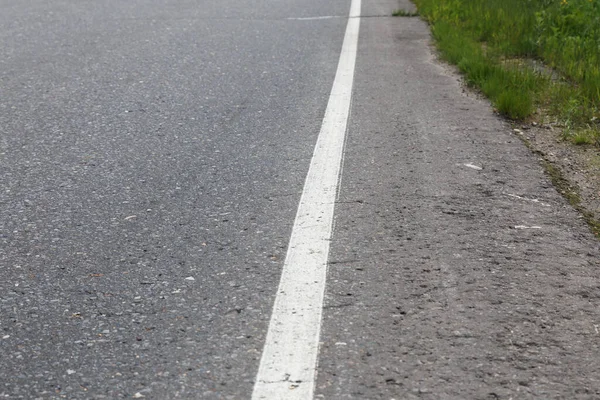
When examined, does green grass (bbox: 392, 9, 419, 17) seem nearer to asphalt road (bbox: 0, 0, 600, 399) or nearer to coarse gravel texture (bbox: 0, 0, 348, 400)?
coarse gravel texture (bbox: 0, 0, 348, 400)

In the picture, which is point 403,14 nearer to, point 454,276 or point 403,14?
point 403,14

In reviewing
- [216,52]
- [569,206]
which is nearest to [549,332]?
[569,206]

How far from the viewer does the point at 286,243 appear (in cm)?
336

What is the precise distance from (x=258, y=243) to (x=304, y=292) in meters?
0.50

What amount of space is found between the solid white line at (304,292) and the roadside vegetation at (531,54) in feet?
4.89

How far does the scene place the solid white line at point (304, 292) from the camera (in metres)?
2.39

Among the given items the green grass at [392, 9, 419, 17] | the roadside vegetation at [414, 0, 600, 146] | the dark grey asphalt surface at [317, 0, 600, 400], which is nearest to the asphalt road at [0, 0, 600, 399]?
the dark grey asphalt surface at [317, 0, 600, 400]

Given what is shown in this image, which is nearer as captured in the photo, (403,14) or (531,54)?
(531,54)

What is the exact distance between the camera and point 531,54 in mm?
7301

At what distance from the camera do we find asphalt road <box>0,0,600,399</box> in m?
2.46

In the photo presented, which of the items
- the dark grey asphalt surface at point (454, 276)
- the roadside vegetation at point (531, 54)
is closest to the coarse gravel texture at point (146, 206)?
the dark grey asphalt surface at point (454, 276)

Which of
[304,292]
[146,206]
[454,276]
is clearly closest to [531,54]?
[146,206]

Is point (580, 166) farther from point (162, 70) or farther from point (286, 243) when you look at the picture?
point (162, 70)

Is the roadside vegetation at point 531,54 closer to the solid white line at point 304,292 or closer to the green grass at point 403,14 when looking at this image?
the green grass at point 403,14
